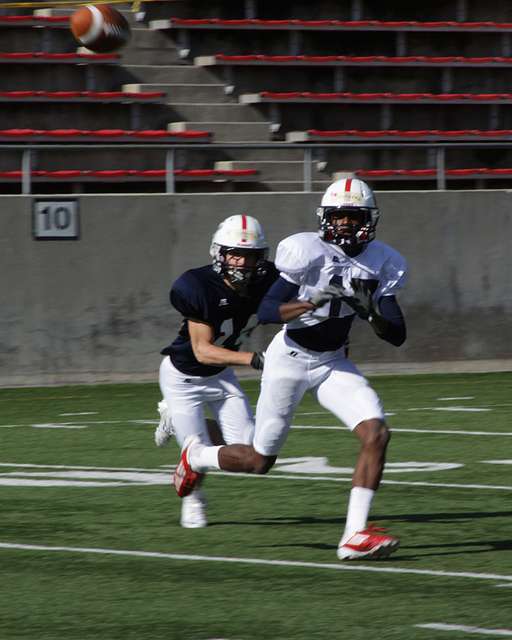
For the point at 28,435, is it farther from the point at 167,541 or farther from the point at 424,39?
the point at 424,39

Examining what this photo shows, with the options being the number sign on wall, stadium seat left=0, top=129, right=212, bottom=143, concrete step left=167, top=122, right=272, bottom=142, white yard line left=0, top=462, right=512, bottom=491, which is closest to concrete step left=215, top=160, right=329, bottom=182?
stadium seat left=0, top=129, right=212, bottom=143

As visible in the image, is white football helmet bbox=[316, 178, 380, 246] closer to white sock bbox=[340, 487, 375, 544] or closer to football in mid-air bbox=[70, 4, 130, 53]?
white sock bbox=[340, 487, 375, 544]

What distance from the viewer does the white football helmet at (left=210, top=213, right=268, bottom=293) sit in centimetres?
766

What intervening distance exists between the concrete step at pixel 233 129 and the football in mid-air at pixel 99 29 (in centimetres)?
204

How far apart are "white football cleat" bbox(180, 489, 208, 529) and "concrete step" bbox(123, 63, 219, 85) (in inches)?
528

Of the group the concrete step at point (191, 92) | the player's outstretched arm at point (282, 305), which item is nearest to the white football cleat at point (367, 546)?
the player's outstretched arm at point (282, 305)

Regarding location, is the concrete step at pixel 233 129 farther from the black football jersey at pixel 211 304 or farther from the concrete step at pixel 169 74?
the black football jersey at pixel 211 304

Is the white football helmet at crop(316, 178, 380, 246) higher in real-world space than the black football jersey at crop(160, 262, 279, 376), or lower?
higher

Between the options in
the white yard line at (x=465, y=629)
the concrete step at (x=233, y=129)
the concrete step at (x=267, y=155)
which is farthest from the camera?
the concrete step at (x=233, y=129)

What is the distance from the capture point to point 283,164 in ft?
57.6

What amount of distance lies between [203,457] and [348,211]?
1.51m

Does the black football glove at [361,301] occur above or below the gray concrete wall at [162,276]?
above

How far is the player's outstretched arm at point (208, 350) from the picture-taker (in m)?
7.53

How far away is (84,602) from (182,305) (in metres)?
2.27
